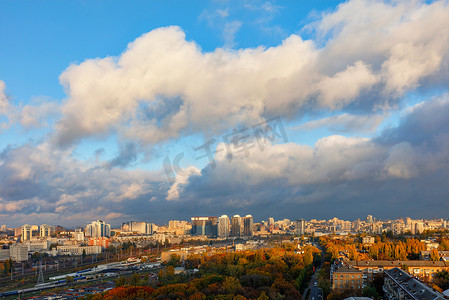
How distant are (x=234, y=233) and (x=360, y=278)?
6340 cm

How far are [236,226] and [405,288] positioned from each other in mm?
67664

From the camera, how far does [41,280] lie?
25.8 m

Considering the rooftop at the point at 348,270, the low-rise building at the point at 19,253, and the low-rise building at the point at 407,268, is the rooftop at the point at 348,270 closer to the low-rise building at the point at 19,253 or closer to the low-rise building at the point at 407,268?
the low-rise building at the point at 407,268

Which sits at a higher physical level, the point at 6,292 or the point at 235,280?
the point at 235,280

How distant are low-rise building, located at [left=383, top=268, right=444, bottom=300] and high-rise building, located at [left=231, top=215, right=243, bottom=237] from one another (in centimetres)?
6355

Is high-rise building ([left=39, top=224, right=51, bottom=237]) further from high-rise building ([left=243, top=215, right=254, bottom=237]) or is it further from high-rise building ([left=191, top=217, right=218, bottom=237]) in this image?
high-rise building ([left=243, top=215, right=254, bottom=237])

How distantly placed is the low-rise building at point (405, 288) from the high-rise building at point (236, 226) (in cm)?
6355

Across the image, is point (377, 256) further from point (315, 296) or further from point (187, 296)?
→ point (187, 296)

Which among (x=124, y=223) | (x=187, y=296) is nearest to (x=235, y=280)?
(x=187, y=296)

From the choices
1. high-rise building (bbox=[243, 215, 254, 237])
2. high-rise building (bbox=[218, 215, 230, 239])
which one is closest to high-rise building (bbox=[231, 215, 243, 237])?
high-rise building (bbox=[243, 215, 254, 237])

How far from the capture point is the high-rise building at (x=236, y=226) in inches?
3103

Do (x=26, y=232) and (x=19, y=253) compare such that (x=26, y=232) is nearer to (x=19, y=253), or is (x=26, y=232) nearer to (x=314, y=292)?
(x=19, y=253)

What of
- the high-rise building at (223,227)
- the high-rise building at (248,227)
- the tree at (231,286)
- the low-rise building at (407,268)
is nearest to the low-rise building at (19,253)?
the tree at (231,286)

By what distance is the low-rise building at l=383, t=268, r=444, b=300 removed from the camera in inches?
454
